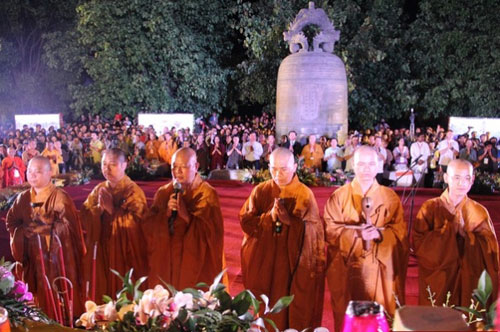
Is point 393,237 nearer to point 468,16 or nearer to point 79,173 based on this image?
point 79,173

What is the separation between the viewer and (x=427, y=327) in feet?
5.33

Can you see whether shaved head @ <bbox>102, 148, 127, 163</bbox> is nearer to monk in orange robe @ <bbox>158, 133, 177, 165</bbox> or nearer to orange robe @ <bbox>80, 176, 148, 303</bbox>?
orange robe @ <bbox>80, 176, 148, 303</bbox>

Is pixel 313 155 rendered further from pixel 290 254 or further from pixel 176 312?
pixel 176 312

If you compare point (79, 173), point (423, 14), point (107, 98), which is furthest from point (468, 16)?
point (79, 173)

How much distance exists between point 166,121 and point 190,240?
15410mm

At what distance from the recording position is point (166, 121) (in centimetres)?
2062

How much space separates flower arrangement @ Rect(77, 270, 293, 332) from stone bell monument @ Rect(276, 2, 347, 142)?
52.0 feet

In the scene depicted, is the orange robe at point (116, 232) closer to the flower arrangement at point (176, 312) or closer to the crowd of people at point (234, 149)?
the flower arrangement at point (176, 312)

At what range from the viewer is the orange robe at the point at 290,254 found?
17.6 ft

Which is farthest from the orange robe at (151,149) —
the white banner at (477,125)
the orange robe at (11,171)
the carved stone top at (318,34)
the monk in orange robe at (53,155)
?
the white banner at (477,125)

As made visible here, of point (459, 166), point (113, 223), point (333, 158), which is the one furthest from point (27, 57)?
point (459, 166)

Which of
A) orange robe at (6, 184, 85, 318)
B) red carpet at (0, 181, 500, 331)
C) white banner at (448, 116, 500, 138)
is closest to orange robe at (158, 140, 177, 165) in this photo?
red carpet at (0, 181, 500, 331)

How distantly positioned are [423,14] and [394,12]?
1.31 metres

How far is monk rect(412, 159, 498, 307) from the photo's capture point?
5043 millimetres
